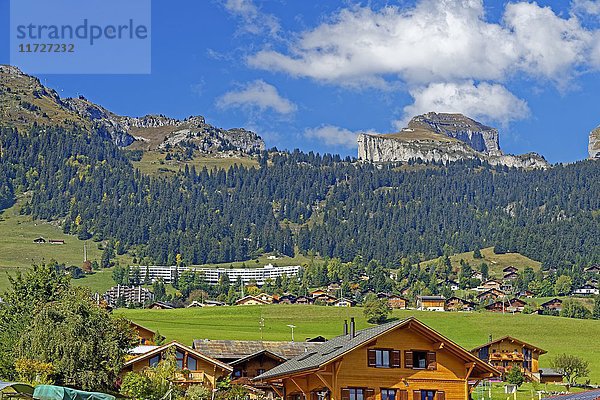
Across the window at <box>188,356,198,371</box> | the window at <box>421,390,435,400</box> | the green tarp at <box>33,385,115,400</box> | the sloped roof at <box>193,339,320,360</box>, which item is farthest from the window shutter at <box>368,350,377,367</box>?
the sloped roof at <box>193,339,320,360</box>

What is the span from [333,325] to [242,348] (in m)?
69.1

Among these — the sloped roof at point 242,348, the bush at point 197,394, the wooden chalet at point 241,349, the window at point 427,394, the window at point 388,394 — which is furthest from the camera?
the sloped roof at point 242,348

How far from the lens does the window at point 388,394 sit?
54.6m

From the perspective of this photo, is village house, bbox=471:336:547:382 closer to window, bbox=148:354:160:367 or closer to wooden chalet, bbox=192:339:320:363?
wooden chalet, bbox=192:339:320:363

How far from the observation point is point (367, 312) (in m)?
166

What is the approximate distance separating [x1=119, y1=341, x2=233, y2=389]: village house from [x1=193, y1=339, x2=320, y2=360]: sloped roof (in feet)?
40.4

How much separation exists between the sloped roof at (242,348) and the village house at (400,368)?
34.7 m

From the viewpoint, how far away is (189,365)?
76500 millimetres

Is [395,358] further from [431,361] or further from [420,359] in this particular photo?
[431,361]

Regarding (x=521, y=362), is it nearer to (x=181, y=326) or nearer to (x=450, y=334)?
(x=450, y=334)

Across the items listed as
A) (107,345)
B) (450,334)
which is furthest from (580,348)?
(107,345)

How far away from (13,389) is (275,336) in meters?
97.7

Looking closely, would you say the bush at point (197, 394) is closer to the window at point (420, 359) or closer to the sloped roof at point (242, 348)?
the window at point (420, 359)

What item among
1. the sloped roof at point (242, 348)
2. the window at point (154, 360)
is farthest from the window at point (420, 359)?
the sloped roof at point (242, 348)
